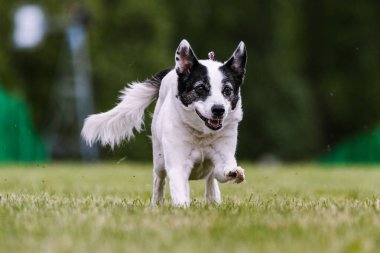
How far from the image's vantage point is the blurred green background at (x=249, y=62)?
42.7 meters

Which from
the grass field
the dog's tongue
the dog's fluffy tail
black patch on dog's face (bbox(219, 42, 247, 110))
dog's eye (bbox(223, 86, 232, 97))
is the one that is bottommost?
the grass field

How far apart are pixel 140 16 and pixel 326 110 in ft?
33.6

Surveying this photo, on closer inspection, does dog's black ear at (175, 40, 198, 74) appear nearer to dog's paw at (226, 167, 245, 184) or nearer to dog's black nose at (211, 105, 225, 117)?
dog's black nose at (211, 105, 225, 117)

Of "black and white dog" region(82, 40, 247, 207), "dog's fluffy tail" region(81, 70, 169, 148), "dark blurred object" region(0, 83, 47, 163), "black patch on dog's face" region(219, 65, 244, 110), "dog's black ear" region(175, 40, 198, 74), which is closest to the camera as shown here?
"black and white dog" region(82, 40, 247, 207)

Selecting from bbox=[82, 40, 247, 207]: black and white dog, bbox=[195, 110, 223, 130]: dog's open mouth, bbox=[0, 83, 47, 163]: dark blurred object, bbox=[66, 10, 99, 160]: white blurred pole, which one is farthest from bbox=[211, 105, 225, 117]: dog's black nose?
bbox=[66, 10, 99, 160]: white blurred pole

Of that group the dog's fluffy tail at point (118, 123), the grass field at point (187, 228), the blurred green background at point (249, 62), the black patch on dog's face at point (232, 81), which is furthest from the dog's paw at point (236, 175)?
the blurred green background at point (249, 62)

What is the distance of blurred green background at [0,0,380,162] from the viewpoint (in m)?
42.7

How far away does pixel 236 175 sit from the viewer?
805 cm

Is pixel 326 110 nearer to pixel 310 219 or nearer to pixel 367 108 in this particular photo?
pixel 367 108

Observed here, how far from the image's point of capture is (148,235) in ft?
19.7

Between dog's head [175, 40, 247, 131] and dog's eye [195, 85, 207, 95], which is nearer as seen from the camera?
dog's head [175, 40, 247, 131]

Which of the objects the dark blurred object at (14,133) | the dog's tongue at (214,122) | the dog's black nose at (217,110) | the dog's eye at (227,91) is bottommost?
the dark blurred object at (14,133)

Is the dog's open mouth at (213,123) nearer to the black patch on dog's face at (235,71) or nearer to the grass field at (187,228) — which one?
the black patch on dog's face at (235,71)

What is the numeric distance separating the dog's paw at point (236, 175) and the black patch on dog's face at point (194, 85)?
1.90 feet
